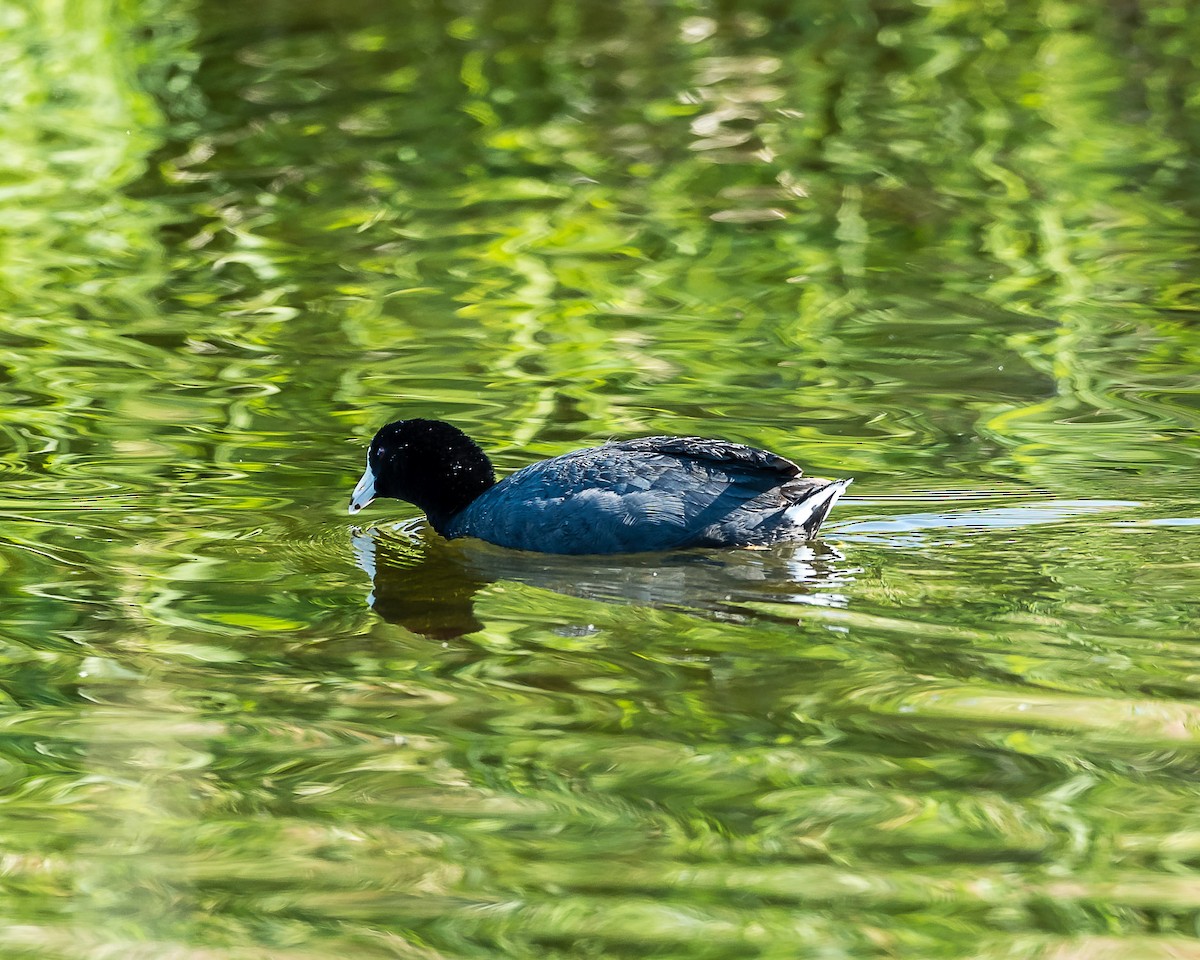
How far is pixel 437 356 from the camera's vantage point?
8250mm

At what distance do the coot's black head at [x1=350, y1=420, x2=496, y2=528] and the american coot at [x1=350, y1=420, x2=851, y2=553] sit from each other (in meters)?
0.36

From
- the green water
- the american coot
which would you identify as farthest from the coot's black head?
the american coot

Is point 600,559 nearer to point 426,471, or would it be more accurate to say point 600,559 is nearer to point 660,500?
point 660,500

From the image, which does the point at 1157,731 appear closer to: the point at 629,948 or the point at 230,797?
the point at 629,948

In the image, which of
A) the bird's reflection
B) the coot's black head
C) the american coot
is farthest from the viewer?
the coot's black head

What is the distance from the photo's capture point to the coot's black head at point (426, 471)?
252 inches

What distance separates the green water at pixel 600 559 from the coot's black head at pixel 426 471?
15 centimetres

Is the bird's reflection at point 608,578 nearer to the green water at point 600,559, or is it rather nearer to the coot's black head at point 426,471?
the green water at point 600,559

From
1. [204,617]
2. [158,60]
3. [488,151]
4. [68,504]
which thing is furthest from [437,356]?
[158,60]

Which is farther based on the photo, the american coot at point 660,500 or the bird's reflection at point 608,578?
the american coot at point 660,500

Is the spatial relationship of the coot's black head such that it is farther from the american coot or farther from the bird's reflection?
the american coot

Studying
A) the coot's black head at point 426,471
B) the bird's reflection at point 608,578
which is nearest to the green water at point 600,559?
the bird's reflection at point 608,578

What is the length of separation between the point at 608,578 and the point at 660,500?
12.8 inches

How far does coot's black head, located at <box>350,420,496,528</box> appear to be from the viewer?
252 inches
